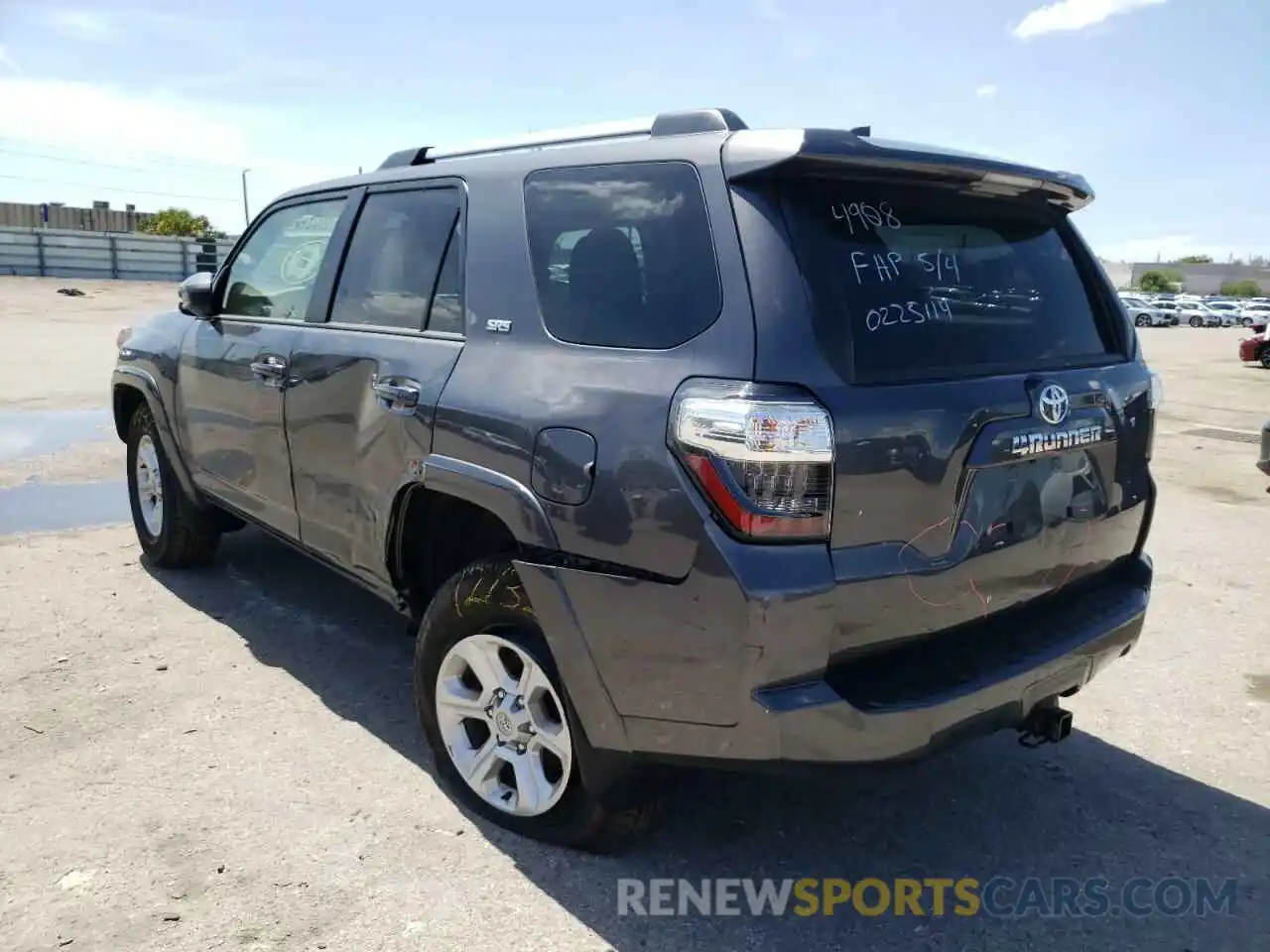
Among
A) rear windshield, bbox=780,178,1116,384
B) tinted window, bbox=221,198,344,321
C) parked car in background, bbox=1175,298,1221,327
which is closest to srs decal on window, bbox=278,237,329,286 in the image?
tinted window, bbox=221,198,344,321

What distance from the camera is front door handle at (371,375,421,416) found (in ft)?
10.3

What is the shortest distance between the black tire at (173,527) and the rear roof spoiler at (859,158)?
376 centimetres

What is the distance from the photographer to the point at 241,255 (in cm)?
467

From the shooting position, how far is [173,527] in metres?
5.20

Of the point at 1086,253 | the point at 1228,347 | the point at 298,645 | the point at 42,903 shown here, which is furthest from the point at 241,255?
the point at 1228,347

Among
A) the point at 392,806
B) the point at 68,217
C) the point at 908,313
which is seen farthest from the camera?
the point at 68,217

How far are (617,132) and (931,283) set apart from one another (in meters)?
1.01

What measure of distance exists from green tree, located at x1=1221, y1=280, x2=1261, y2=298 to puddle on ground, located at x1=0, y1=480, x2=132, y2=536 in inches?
4604

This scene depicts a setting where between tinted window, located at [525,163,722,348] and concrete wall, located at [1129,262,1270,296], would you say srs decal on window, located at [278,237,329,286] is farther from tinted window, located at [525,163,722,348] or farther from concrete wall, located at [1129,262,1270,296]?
concrete wall, located at [1129,262,1270,296]

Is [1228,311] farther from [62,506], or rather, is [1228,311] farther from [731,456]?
[731,456]

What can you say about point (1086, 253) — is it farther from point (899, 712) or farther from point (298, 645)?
point (298, 645)

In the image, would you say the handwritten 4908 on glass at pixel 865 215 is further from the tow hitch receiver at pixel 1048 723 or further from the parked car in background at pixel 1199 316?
the parked car in background at pixel 1199 316

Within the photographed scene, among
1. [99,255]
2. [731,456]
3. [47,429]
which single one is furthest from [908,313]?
[99,255]

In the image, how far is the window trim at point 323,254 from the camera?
390cm
